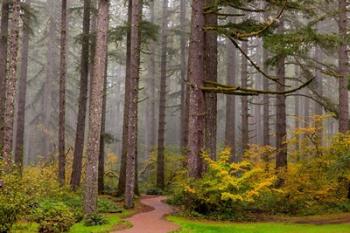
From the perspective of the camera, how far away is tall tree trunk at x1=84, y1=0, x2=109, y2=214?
14023mm

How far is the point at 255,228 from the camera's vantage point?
12836 millimetres

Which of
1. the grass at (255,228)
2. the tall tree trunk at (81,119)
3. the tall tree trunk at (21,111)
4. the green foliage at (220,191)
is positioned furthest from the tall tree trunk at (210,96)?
the tall tree trunk at (21,111)

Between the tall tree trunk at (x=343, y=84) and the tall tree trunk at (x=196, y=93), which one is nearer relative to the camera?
the tall tree trunk at (x=196, y=93)

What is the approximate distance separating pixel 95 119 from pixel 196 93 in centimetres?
348

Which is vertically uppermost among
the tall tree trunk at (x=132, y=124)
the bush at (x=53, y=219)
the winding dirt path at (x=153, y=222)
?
the tall tree trunk at (x=132, y=124)

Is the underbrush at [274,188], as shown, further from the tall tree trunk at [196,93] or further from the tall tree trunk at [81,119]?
the tall tree trunk at [81,119]

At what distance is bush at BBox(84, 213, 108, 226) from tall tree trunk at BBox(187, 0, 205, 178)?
3.47m

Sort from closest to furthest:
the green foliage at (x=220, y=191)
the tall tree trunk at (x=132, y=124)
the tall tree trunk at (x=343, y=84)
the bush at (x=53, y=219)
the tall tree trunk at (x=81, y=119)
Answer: the bush at (x=53, y=219)
the green foliage at (x=220, y=191)
the tall tree trunk at (x=132, y=124)
the tall tree trunk at (x=343, y=84)
the tall tree trunk at (x=81, y=119)

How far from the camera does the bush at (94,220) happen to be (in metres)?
13.4

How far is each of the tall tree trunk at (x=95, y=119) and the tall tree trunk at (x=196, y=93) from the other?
2993mm

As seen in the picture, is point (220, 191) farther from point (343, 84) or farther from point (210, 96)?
point (343, 84)

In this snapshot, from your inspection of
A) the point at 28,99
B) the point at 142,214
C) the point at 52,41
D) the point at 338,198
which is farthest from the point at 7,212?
the point at 28,99

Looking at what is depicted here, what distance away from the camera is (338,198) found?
59.5 feet

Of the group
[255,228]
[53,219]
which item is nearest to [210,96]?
[255,228]
